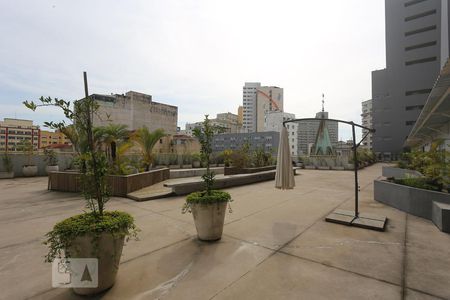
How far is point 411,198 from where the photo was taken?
6000 millimetres

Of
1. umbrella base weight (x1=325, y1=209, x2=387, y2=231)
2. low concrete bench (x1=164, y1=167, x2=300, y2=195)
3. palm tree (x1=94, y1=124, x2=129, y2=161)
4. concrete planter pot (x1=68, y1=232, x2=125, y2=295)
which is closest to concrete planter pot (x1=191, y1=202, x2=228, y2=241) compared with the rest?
concrete planter pot (x1=68, y1=232, x2=125, y2=295)

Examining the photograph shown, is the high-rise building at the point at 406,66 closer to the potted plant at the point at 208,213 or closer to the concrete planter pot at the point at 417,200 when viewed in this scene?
the concrete planter pot at the point at 417,200

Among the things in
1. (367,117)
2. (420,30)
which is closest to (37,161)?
(420,30)

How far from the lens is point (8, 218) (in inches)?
215

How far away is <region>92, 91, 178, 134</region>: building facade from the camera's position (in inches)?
1654

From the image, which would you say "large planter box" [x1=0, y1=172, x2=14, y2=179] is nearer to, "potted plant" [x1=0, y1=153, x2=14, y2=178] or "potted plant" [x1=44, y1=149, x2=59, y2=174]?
"potted plant" [x1=0, y1=153, x2=14, y2=178]

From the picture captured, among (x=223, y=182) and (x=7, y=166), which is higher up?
(x=7, y=166)

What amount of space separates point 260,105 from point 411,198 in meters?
118

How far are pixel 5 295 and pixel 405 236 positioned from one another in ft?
21.1

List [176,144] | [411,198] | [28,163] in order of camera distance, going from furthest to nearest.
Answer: [176,144] → [28,163] → [411,198]

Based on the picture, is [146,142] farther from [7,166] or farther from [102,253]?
[102,253]

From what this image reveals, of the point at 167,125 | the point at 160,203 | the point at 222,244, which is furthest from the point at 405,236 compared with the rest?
the point at 167,125

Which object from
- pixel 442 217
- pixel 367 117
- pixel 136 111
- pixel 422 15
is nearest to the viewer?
pixel 442 217

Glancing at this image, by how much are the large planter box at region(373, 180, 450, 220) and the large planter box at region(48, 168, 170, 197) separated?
899 centimetres
